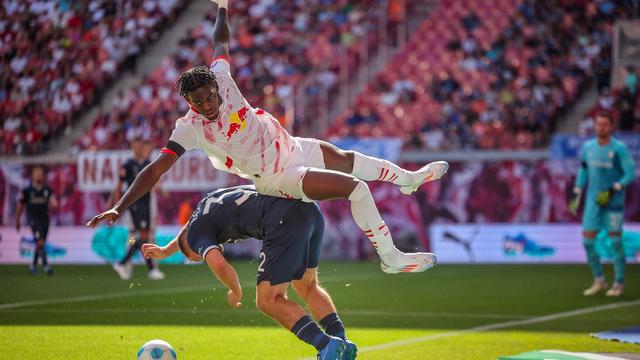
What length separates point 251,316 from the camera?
13.0 m

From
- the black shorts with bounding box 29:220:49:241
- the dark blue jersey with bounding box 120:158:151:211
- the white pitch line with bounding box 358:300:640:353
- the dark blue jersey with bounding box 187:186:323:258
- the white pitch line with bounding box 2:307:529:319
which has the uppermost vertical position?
the dark blue jersey with bounding box 187:186:323:258

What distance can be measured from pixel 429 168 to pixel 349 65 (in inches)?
741

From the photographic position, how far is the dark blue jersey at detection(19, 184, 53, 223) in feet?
69.4

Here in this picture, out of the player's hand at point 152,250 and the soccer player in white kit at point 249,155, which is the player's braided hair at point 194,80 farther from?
the player's hand at point 152,250

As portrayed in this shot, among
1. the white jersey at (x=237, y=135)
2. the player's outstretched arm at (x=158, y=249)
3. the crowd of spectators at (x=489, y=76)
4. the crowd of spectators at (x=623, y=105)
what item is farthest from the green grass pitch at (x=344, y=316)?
the crowd of spectators at (x=489, y=76)

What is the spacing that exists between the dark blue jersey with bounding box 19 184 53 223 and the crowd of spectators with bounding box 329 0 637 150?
6876mm

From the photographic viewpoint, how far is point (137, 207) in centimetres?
1908

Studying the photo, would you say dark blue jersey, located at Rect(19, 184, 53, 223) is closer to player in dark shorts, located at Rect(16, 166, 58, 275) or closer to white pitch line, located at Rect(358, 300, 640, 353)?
player in dark shorts, located at Rect(16, 166, 58, 275)

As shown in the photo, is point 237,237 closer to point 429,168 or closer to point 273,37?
point 429,168

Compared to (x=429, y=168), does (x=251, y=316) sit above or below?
below

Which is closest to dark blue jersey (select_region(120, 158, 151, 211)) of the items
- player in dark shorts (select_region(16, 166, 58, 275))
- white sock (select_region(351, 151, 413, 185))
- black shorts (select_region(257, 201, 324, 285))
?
player in dark shorts (select_region(16, 166, 58, 275))

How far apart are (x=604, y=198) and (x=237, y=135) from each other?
8490mm

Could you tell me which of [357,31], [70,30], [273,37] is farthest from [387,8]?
[70,30]

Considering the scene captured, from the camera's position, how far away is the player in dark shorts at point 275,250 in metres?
7.86
